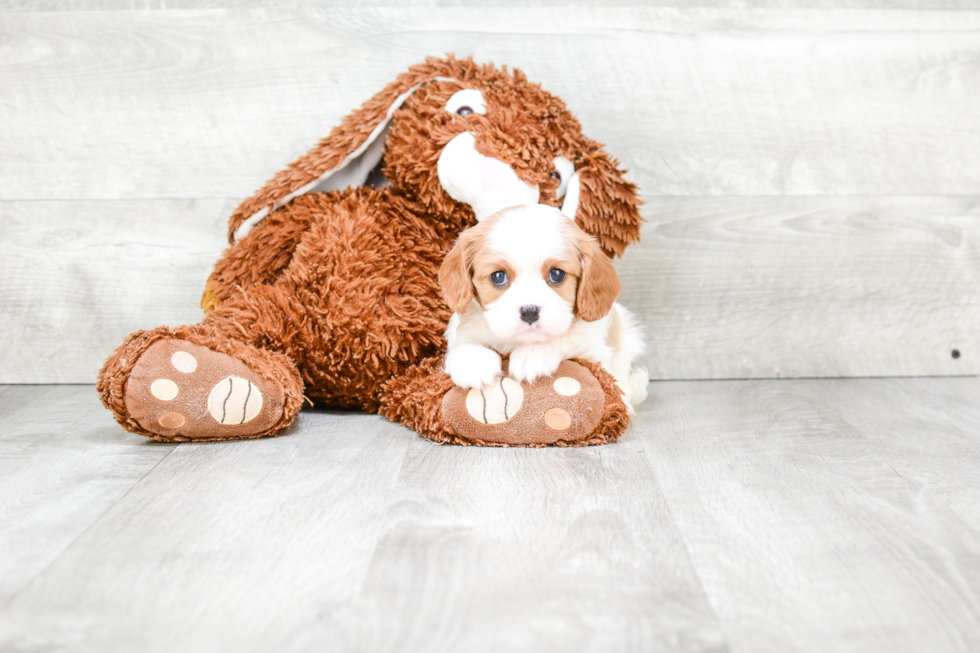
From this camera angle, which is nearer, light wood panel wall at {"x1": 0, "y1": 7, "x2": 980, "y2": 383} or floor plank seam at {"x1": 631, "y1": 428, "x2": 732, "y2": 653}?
floor plank seam at {"x1": 631, "y1": 428, "x2": 732, "y2": 653}

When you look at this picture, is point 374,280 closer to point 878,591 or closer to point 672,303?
point 672,303

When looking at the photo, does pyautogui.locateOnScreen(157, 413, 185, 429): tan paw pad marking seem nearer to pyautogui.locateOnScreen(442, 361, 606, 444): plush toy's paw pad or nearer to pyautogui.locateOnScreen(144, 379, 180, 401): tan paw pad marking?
pyautogui.locateOnScreen(144, 379, 180, 401): tan paw pad marking

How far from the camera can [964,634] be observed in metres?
0.63

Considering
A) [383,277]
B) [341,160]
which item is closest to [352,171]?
[341,160]

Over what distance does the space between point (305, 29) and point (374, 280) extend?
22.3 inches

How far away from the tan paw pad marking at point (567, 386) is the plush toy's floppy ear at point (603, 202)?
0.78 feet

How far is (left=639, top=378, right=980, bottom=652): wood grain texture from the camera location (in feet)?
2.13

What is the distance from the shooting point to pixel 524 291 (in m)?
1.00

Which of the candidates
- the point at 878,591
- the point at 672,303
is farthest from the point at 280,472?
the point at 672,303

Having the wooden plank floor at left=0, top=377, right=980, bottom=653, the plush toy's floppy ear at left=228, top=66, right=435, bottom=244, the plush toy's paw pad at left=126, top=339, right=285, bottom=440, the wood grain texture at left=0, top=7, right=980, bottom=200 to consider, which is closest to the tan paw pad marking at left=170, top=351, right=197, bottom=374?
the plush toy's paw pad at left=126, top=339, right=285, bottom=440

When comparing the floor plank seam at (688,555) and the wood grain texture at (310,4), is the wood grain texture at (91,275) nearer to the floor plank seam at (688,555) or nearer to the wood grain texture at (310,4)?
the wood grain texture at (310,4)

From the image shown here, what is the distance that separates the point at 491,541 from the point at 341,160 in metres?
0.69

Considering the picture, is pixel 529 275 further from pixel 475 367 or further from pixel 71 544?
pixel 71 544

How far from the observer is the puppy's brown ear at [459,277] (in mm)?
1030
